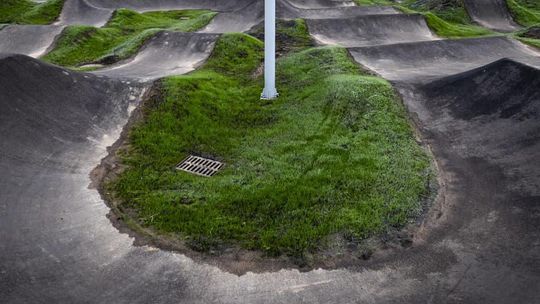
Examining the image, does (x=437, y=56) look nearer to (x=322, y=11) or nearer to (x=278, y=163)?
(x=278, y=163)

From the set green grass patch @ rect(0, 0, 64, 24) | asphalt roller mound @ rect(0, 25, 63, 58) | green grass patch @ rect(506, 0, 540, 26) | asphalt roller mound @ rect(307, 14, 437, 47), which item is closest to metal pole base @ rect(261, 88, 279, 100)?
asphalt roller mound @ rect(307, 14, 437, 47)

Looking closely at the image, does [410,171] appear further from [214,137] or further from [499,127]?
[214,137]

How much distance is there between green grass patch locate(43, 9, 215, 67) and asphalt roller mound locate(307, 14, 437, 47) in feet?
26.8

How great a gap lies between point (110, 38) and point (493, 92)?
20842mm

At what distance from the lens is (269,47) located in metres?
13.5

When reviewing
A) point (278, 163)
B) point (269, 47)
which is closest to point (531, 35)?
point (269, 47)

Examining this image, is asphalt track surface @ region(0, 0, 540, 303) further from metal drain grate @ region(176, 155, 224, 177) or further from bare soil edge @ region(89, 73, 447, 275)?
metal drain grate @ region(176, 155, 224, 177)

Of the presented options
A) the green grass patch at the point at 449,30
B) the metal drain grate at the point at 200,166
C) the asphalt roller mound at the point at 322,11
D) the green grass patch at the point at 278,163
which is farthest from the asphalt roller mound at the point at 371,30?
the metal drain grate at the point at 200,166

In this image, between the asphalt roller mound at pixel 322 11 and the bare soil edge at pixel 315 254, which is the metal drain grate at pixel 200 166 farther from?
the asphalt roller mound at pixel 322 11

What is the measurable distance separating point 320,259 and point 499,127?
655cm

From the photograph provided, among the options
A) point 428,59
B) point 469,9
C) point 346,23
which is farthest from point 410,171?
point 469,9

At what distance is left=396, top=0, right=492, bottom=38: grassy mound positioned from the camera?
26273 mm

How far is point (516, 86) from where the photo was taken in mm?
11430

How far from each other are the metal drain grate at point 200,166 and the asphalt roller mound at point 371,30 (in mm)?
14633
